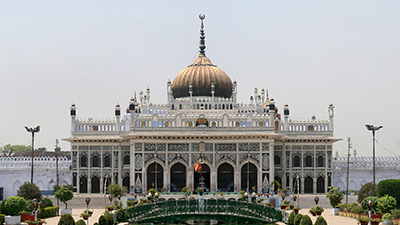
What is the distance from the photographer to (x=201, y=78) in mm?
48938

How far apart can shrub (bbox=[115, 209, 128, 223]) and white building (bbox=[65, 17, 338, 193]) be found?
12.6m

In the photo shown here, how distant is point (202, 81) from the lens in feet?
160

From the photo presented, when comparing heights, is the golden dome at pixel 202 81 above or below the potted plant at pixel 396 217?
above

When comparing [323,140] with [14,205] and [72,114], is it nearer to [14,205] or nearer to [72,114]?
[72,114]

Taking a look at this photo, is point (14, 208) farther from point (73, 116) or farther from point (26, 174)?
point (26, 174)

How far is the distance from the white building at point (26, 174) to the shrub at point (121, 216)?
64.9ft

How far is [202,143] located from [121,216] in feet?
46.0

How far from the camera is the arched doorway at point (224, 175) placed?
44750 millimetres

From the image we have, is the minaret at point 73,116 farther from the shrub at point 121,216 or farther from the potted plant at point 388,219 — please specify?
the potted plant at point 388,219

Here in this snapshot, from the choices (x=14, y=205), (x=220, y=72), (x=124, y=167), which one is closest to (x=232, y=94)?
(x=220, y=72)

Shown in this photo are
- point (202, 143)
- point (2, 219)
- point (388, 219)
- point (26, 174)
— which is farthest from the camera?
point (26, 174)

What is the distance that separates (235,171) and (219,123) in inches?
139

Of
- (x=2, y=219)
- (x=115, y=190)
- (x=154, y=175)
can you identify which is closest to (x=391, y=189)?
(x=154, y=175)

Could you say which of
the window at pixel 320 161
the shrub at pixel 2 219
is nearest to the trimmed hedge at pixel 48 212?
the shrub at pixel 2 219
